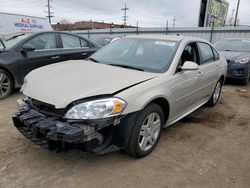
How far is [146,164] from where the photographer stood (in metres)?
2.76

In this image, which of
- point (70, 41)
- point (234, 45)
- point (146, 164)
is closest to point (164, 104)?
point (146, 164)

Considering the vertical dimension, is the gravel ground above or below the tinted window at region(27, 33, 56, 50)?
below

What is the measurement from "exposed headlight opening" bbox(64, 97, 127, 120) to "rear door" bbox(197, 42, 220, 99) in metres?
2.06

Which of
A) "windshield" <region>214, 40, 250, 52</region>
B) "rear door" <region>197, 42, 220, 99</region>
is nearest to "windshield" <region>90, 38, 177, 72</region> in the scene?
"rear door" <region>197, 42, 220, 99</region>

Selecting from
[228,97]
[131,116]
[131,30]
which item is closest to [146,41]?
[131,116]

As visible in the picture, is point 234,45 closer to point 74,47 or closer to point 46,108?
point 74,47

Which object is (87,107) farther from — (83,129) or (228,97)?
(228,97)

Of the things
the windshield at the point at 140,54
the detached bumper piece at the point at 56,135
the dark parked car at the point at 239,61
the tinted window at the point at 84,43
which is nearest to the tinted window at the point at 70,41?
the tinted window at the point at 84,43

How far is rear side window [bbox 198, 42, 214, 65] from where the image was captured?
4094 mm

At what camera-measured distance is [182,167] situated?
2742mm

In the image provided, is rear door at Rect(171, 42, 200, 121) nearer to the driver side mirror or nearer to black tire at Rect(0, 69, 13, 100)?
the driver side mirror

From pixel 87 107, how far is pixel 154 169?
3.61 ft

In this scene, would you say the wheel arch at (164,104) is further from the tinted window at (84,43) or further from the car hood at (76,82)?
the tinted window at (84,43)

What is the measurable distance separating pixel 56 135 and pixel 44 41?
383 cm
